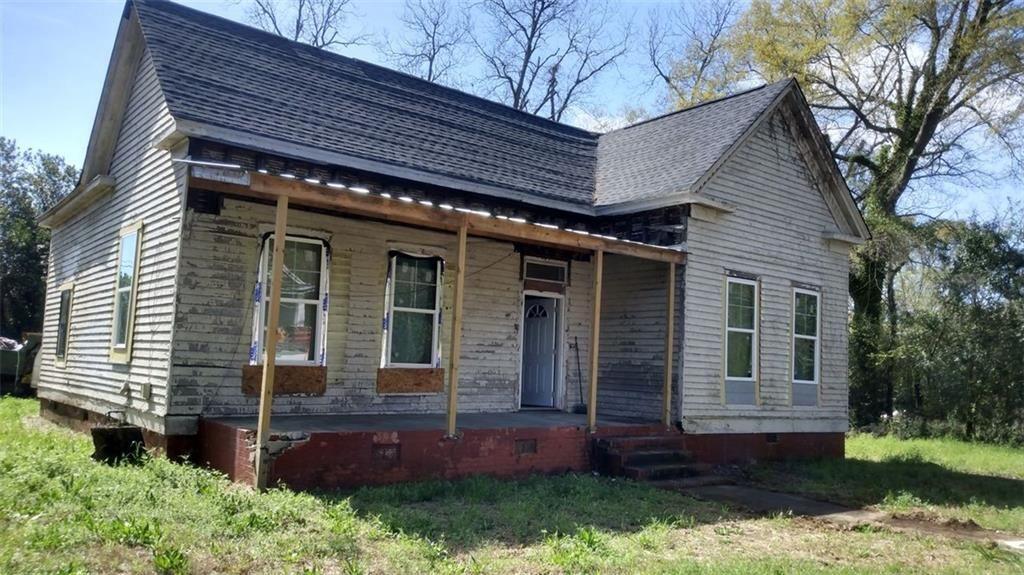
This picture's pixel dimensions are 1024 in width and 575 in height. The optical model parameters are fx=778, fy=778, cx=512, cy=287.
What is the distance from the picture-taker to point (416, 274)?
11492mm

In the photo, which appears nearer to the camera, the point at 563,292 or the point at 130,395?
the point at 130,395

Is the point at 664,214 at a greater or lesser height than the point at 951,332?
greater

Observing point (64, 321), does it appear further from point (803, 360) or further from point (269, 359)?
point (803, 360)

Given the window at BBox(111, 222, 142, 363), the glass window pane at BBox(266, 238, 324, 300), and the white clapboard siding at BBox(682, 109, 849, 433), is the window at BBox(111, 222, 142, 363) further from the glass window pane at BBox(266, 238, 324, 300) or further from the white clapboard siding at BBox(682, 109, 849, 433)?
the white clapboard siding at BBox(682, 109, 849, 433)

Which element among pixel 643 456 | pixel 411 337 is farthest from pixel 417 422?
pixel 643 456

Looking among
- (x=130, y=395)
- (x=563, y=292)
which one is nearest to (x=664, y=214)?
(x=563, y=292)

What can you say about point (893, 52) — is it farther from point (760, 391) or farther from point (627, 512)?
point (627, 512)

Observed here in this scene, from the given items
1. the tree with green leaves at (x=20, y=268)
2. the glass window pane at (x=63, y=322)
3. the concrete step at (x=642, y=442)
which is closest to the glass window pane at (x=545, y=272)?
the concrete step at (x=642, y=442)

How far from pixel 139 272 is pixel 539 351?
6413 millimetres

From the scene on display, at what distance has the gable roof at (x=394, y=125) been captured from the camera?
10227mm

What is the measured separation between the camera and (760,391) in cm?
1319

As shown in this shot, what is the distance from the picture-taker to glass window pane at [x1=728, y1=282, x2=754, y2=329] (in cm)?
1287

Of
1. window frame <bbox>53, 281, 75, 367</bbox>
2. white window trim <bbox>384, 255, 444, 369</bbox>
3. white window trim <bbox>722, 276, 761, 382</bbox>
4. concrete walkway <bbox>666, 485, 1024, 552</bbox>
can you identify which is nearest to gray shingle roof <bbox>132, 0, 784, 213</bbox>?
white window trim <bbox>384, 255, 444, 369</bbox>

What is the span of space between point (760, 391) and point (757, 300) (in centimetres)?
154
